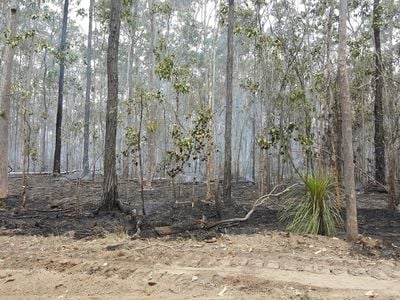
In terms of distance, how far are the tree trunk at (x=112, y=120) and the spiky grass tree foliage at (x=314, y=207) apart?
3.86m

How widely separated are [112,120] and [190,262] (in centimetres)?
477

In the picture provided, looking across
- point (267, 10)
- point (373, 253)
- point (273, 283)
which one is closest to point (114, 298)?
point (273, 283)

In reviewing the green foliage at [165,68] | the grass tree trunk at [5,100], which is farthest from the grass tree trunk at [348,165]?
the grass tree trunk at [5,100]

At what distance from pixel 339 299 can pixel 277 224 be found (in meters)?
3.61

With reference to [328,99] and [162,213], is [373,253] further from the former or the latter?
[328,99]

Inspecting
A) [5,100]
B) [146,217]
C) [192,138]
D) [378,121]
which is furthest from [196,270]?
[378,121]

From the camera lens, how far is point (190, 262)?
5.29 meters

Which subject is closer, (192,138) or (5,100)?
(192,138)

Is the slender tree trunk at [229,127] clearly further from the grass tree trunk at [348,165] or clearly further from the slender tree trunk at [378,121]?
the slender tree trunk at [378,121]

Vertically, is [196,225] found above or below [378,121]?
below

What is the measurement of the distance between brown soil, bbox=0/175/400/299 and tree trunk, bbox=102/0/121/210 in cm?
75

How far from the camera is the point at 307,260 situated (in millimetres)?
5367

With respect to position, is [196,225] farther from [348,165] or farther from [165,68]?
[165,68]

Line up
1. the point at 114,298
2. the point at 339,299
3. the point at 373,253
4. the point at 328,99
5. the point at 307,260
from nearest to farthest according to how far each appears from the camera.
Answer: the point at 339,299
the point at 114,298
the point at 307,260
the point at 373,253
the point at 328,99
